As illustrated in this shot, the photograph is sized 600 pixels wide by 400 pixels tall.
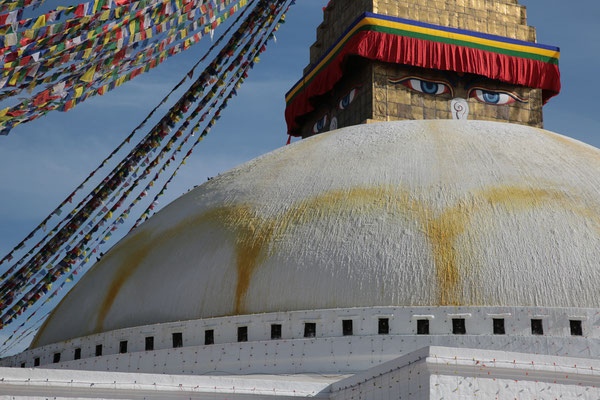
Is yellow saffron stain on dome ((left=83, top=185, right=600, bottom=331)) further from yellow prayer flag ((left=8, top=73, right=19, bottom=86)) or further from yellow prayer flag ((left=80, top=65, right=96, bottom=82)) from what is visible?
yellow prayer flag ((left=8, top=73, right=19, bottom=86))

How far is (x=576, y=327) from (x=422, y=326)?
1.50 m

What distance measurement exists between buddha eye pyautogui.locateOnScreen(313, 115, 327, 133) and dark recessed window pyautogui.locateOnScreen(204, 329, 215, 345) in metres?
8.70

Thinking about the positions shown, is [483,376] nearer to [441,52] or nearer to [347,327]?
[347,327]

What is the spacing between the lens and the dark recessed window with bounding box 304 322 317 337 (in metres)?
9.88

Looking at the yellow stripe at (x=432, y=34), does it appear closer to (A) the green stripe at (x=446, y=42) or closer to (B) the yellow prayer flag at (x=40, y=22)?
(A) the green stripe at (x=446, y=42)

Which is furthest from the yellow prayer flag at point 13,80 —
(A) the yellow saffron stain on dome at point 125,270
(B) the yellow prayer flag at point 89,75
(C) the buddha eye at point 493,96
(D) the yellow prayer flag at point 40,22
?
(C) the buddha eye at point 493,96

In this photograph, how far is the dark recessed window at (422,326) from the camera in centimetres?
964

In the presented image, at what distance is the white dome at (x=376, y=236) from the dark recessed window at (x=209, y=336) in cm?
21

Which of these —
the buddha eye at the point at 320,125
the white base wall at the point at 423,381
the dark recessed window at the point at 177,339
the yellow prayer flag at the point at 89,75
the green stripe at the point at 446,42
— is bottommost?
the white base wall at the point at 423,381

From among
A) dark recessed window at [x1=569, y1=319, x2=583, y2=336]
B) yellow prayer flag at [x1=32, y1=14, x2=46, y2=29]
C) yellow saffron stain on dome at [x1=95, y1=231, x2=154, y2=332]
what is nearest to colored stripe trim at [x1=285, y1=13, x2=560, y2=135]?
yellow saffron stain on dome at [x1=95, y1=231, x2=154, y2=332]

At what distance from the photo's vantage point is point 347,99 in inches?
690

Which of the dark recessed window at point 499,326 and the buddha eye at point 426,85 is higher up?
the buddha eye at point 426,85

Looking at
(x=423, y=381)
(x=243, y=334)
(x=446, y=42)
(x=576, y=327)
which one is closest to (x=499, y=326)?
(x=576, y=327)

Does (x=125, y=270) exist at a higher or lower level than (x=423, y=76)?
lower
